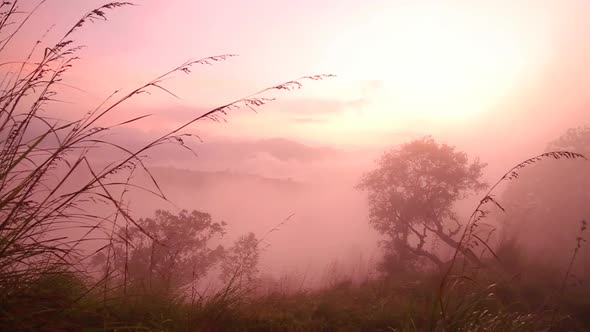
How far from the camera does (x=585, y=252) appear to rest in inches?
1219

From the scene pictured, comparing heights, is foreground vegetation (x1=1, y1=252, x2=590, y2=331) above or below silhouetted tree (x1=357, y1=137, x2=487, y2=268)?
below

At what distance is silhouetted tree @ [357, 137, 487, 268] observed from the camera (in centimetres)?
2897

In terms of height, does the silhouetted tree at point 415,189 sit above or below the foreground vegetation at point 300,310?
above

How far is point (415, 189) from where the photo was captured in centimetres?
2973

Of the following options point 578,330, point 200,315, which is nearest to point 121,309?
point 200,315

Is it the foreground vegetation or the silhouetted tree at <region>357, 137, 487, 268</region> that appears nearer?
the foreground vegetation

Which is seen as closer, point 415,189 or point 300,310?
point 300,310

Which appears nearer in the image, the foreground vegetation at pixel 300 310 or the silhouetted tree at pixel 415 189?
the foreground vegetation at pixel 300 310

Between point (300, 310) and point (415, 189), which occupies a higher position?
point (415, 189)

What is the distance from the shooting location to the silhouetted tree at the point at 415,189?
2897 cm

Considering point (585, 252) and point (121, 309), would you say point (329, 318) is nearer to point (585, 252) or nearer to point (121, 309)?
point (121, 309)

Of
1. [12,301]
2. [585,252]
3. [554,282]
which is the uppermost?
[12,301]

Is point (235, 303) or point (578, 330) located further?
point (578, 330)

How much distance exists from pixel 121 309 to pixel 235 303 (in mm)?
1565
